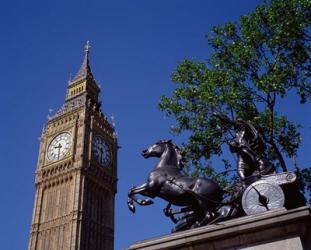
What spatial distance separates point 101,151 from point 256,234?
59206 millimetres

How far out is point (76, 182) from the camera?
5909 cm

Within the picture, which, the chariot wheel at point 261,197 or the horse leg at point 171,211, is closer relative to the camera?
the chariot wheel at point 261,197

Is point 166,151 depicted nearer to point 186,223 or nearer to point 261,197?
point 186,223

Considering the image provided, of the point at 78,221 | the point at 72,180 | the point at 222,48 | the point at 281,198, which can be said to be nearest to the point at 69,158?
the point at 72,180

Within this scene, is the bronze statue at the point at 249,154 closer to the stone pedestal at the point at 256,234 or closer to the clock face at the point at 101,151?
the stone pedestal at the point at 256,234

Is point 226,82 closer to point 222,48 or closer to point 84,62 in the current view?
Answer: point 222,48

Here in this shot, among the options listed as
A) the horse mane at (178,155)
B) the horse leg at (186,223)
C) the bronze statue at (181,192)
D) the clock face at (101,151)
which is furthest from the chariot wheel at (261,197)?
the clock face at (101,151)

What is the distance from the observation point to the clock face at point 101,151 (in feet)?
207

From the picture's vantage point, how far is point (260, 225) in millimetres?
5828

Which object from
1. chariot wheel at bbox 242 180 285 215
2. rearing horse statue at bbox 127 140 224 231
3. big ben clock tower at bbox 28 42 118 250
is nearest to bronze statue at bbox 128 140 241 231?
rearing horse statue at bbox 127 140 224 231

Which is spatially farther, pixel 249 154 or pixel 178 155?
pixel 178 155

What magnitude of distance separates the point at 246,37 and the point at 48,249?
49.4 meters

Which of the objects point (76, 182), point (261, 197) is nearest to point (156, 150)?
point (261, 197)

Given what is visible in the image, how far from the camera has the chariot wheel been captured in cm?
635
